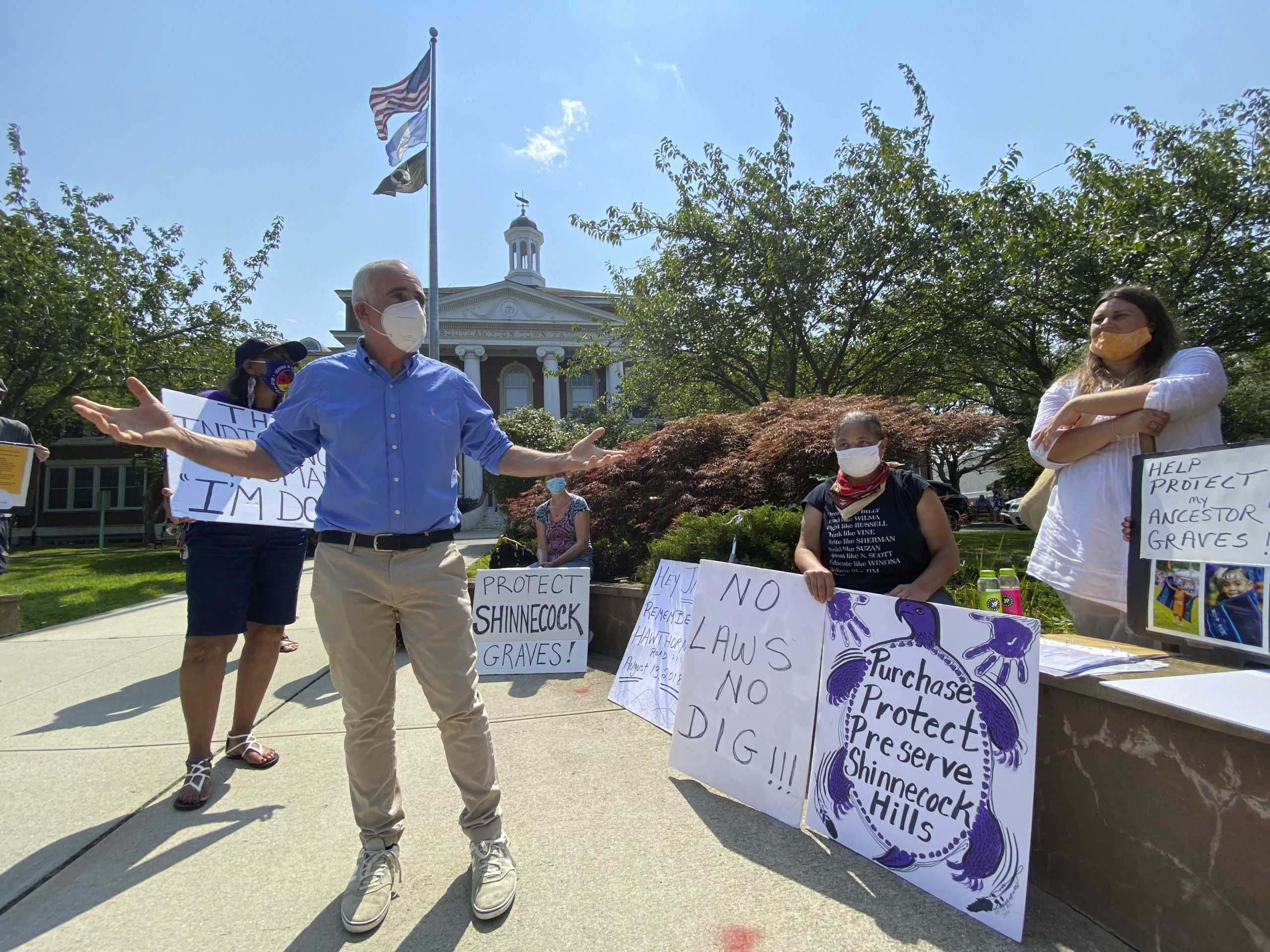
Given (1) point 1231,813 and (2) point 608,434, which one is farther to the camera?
(2) point 608,434

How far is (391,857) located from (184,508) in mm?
1784

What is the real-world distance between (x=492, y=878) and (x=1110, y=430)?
9.09 ft

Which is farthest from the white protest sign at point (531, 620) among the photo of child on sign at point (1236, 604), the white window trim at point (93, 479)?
the white window trim at point (93, 479)

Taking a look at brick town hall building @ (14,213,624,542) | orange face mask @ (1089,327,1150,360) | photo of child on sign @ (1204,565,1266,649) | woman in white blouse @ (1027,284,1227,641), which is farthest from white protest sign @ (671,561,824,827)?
brick town hall building @ (14,213,624,542)

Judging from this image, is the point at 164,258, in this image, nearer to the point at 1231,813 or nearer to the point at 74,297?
the point at 74,297

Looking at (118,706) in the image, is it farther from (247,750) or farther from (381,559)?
(381,559)

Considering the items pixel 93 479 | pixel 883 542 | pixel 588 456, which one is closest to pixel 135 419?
pixel 588 456

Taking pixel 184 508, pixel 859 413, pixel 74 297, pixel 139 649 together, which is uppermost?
pixel 74 297

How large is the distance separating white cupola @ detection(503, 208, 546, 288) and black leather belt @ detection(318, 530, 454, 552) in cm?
3820

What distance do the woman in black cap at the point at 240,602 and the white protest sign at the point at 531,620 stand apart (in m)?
1.86

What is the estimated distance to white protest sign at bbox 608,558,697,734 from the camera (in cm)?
387

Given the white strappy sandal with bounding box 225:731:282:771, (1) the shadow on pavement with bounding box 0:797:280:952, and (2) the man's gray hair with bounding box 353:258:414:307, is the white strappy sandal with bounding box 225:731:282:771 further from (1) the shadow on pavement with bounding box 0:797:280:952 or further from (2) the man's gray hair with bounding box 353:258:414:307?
(2) the man's gray hair with bounding box 353:258:414:307

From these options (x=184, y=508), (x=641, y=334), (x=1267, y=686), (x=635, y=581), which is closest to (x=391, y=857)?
(x=184, y=508)

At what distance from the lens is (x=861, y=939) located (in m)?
1.95
